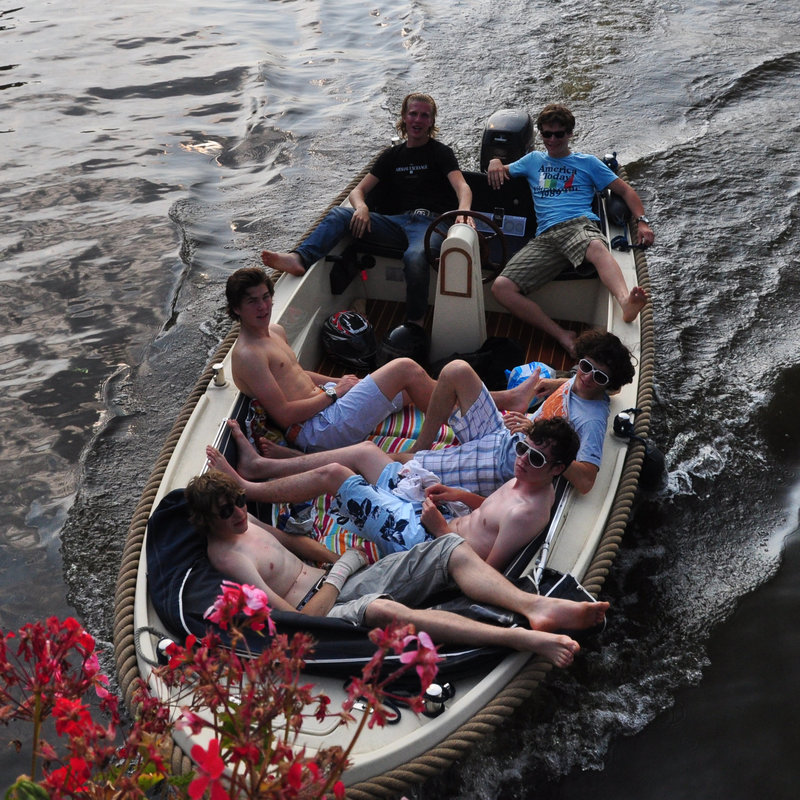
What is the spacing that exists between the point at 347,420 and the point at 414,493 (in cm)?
54

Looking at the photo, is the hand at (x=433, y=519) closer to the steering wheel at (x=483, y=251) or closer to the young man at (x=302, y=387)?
the young man at (x=302, y=387)

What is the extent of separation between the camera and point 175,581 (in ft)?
9.32

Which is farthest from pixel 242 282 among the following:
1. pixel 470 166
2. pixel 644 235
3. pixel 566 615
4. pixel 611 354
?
pixel 470 166

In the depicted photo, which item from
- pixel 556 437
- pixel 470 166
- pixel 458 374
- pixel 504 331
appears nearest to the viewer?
pixel 556 437

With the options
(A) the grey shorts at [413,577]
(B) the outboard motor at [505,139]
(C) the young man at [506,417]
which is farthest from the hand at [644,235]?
(A) the grey shorts at [413,577]

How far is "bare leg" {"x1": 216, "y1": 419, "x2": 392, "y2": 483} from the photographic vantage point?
3.47 metres

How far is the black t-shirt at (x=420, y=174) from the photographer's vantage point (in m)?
4.94

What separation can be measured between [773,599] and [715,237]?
3620mm

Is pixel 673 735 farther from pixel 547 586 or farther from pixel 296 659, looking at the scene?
pixel 296 659

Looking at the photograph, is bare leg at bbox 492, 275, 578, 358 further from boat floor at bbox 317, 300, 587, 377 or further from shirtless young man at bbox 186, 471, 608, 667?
shirtless young man at bbox 186, 471, 608, 667

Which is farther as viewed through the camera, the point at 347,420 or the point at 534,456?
the point at 347,420

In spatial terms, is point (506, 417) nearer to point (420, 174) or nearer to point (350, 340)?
point (350, 340)

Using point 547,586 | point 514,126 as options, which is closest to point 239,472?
point 547,586

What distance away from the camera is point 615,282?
4320mm
